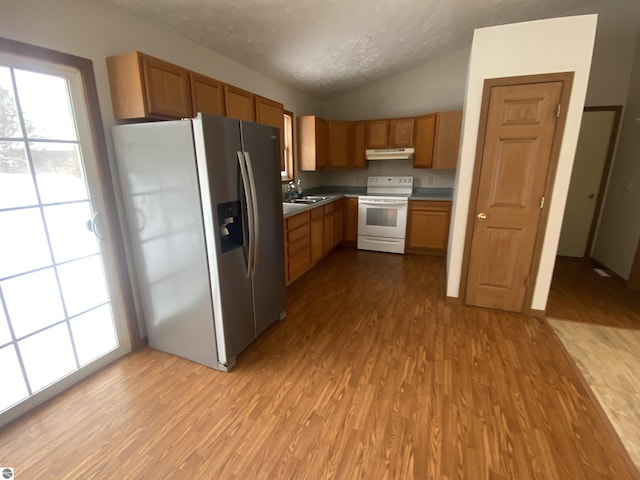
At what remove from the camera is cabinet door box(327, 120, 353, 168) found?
491cm

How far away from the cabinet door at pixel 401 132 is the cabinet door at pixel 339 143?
0.69 m

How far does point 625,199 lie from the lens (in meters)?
3.58

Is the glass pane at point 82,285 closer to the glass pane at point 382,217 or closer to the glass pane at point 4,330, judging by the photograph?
the glass pane at point 4,330

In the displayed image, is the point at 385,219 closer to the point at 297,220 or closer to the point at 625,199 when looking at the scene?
the point at 297,220

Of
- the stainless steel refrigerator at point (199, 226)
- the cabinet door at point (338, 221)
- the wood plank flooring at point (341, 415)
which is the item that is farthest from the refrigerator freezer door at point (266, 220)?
the cabinet door at point (338, 221)

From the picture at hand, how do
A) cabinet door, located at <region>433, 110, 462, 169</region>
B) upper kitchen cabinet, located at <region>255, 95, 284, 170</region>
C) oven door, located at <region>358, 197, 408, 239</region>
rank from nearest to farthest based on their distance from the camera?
upper kitchen cabinet, located at <region>255, 95, 284, 170</region> → cabinet door, located at <region>433, 110, 462, 169</region> → oven door, located at <region>358, 197, 408, 239</region>

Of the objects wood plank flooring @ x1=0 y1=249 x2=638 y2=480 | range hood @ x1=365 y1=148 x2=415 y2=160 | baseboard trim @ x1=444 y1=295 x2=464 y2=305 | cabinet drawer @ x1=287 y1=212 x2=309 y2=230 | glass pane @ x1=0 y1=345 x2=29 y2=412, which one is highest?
range hood @ x1=365 y1=148 x2=415 y2=160

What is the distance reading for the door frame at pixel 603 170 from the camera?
381 centimetres

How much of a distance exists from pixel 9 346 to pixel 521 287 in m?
3.85

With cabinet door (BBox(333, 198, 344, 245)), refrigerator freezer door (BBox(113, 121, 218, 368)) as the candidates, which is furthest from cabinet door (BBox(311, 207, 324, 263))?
refrigerator freezer door (BBox(113, 121, 218, 368))

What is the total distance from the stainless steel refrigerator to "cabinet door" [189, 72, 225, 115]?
52 cm

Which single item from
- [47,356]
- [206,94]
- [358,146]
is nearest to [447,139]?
[358,146]

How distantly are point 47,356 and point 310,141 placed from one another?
3854 mm

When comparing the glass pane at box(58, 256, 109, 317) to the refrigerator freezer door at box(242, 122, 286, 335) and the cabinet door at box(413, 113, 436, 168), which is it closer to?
the refrigerator freezer door at box(242, 122, 286, 335)
